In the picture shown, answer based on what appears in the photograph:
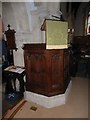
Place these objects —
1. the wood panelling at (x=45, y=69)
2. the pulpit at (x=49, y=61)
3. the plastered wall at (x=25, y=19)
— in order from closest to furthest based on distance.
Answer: the pulpit at (x=49, y=61)
the wood panelling at (x=45, y=69)
the plastered wall at (x=25, y=19)

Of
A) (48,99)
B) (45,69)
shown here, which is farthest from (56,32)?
(48,99)

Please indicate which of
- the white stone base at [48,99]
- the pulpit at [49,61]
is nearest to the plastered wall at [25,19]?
the pulpit at [49,61]

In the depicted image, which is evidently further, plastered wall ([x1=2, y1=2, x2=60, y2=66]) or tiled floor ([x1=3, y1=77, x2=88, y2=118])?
plastered wall ([x1=2, y1=2, x2=60, y2=66])

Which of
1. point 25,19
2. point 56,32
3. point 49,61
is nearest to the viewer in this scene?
point 56,32

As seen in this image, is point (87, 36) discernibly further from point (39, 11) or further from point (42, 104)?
point (42, 104)

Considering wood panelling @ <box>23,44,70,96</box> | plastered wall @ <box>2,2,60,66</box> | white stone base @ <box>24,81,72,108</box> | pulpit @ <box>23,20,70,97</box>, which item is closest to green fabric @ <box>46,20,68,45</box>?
pulpit @ <box>23,20,70,97</box>

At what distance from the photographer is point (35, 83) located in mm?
3537

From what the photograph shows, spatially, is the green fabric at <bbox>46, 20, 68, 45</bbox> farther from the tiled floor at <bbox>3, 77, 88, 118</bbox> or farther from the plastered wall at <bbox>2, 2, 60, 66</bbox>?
the tiled floor at <bbox>3, 77, 88, 118</bbox>

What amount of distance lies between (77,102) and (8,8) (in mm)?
2717

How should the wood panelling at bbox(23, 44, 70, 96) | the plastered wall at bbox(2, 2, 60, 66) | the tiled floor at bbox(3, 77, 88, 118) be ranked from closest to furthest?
the tiled floor at bbox(3, 77, 88, 118), the wood panelling at bbox(23, 44, 70, 96), the plastered wall at bbox(2, 2, 60, 66)

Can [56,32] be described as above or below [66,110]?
above

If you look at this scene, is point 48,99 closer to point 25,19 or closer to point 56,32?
point 56,32

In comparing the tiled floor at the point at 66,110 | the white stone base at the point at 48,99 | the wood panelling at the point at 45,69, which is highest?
the wood panelling at the point at 45,69

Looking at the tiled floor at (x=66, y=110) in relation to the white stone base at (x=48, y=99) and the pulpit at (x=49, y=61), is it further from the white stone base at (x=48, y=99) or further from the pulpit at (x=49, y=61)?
the pulpit at (x=49, y=61)
